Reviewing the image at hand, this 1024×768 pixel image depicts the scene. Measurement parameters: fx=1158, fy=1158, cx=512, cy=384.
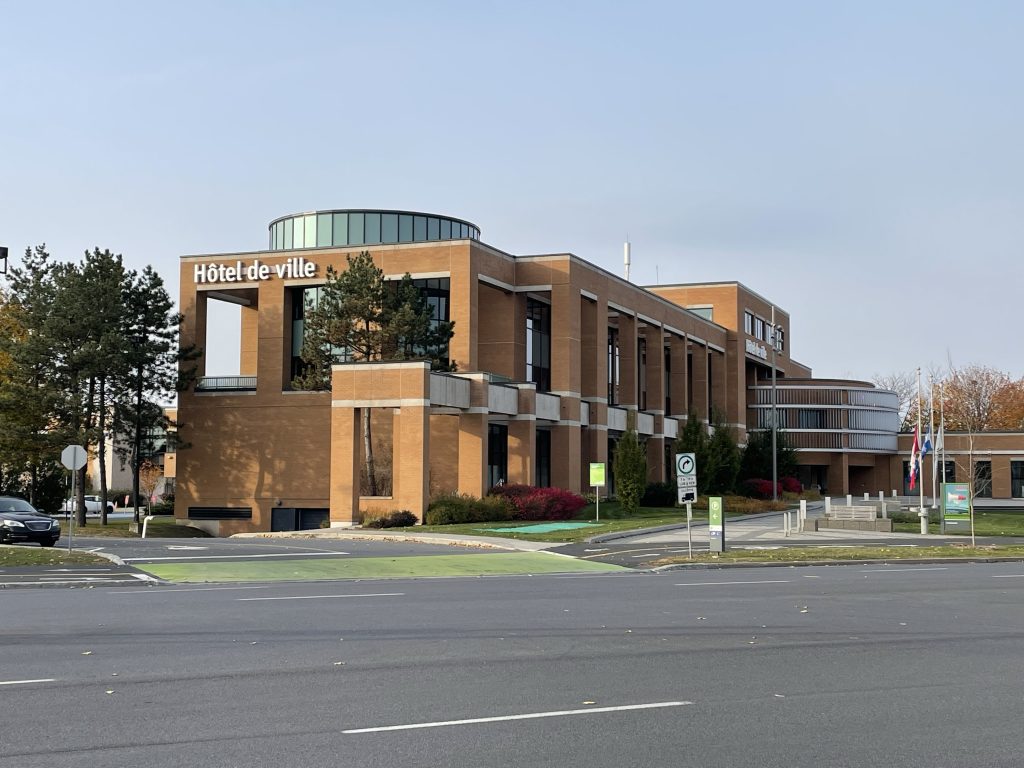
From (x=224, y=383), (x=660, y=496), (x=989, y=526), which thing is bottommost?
(x=989, y=526)

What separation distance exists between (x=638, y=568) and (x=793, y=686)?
1616cm

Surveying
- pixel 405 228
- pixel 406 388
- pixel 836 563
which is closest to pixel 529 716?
pixel 836 563

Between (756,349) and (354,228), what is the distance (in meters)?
37.7

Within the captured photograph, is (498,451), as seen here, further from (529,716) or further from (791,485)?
(529,716)

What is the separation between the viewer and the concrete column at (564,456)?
5928cm

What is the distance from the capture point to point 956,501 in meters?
38.2

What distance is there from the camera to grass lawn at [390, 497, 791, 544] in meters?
37.1

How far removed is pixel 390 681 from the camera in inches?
403

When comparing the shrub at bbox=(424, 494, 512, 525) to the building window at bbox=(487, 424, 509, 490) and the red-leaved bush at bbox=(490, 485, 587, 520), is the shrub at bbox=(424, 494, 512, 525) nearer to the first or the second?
the red-leaved bush at bbox=(490, 485, 587, 520)

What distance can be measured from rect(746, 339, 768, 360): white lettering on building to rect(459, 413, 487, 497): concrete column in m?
40.9

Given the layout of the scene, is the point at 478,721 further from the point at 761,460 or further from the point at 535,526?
the point at 761,460

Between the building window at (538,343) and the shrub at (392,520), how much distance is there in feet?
55.9

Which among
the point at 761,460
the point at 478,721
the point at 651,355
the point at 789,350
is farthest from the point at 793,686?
the point at 789,350

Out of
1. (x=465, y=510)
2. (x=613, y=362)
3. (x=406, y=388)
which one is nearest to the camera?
→ (x=465, y=510)
